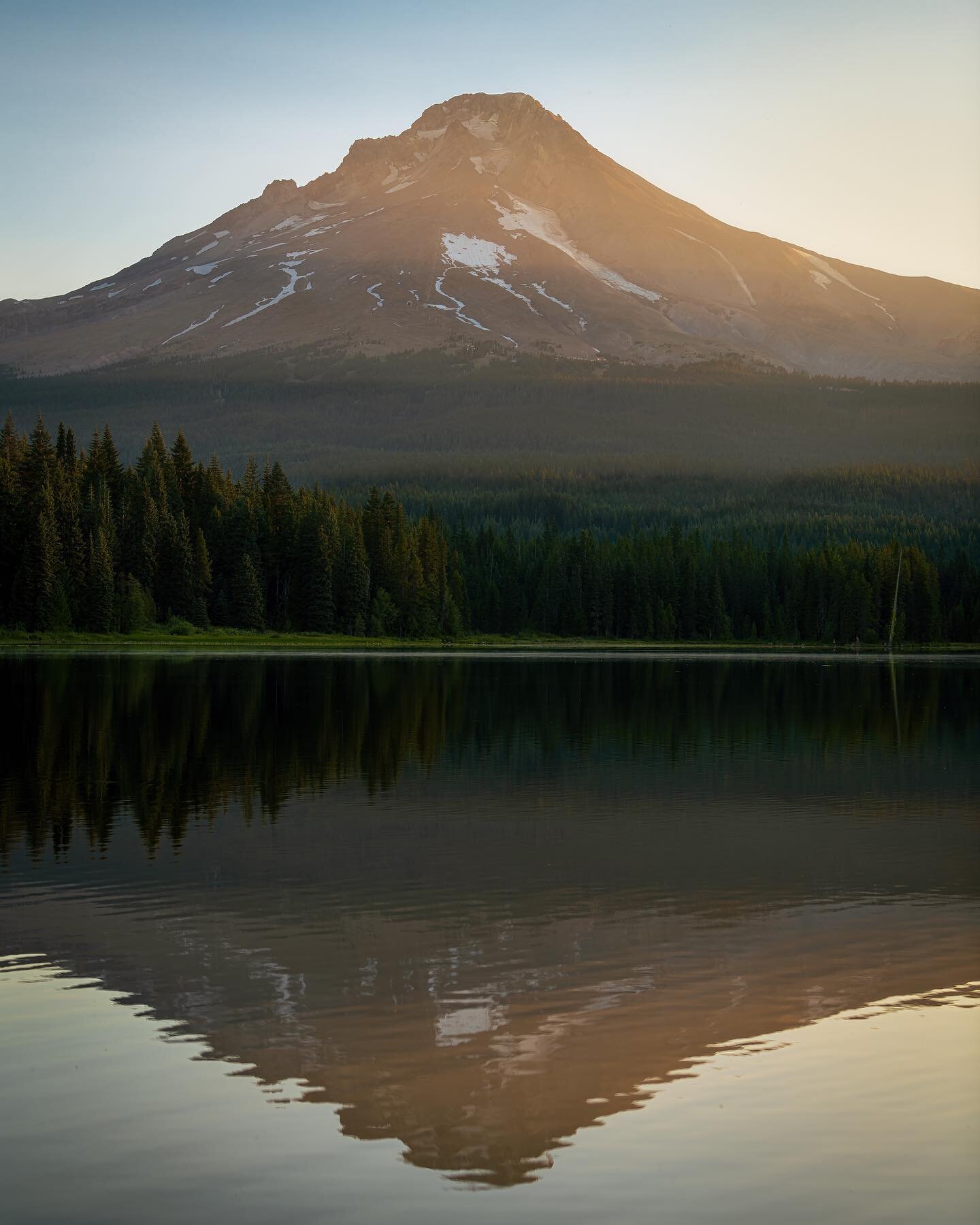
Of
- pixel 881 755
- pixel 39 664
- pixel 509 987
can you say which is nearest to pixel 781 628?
pixel 39 664

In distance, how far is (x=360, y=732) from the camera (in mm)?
43250

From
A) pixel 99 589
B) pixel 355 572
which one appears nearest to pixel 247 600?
pixel 355 572

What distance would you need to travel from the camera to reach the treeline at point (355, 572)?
113 meters

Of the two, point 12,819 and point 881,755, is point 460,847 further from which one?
point 881,755

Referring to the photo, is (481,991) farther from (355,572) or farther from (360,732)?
(355,572)

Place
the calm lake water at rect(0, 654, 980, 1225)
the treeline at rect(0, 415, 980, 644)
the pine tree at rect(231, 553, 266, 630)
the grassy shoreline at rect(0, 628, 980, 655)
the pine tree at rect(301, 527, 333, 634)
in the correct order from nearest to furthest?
1. the calm lake water at rect(0, 654, 980, 1225)
2. the grassy shoreline at rect(0, 628, 980, 655)
3. the treeline at rect(0, 415, 980, 644)
4. the pine tree at rect(231, 553, 266, 630)
5. the pine tree at rect(301, 527, 333, 634)

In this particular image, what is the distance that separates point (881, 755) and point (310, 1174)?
3307 centimetres

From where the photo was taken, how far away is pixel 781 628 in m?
184

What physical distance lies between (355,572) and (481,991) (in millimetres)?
120712

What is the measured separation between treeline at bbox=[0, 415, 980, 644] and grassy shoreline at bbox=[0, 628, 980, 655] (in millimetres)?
1878

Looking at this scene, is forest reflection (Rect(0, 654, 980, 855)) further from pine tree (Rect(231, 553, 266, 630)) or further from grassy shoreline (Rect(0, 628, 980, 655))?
pine tree (Rect(231, 553, 266, 630))

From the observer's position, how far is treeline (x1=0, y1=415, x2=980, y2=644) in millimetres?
113375

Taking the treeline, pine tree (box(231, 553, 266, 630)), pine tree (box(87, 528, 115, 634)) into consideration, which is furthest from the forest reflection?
pine tree (box(231, 553, 266, 630))

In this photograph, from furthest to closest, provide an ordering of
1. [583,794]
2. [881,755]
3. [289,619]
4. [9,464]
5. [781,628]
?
[781,628] → [289,619] → [9,464] → [881,755] → [583,794]
